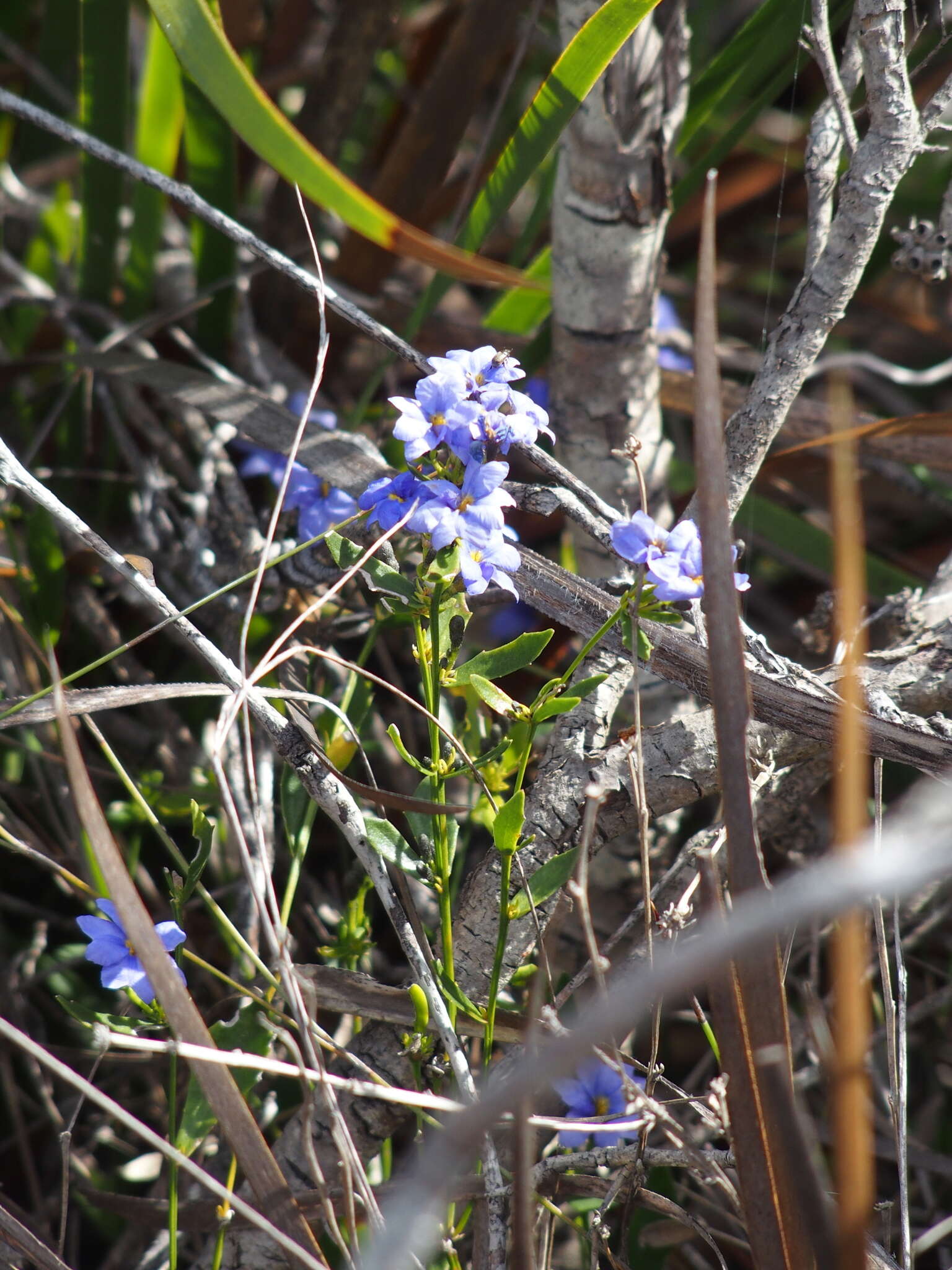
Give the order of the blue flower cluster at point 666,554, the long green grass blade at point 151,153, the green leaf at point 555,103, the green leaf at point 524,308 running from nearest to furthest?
the blue flower cluster at point 666,554 → the green leaf at point 555,103 → the green leaf at point 524,308 → the long green grass blade at point 151,153

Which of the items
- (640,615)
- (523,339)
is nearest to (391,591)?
(640,615)

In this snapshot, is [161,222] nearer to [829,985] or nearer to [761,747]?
[761,747]

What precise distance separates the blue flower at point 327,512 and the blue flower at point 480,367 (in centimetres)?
30

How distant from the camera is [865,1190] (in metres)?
0.59

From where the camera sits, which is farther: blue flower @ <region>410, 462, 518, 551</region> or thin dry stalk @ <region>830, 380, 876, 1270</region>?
blue flower @ <region>410, 462, 518, 551</region>

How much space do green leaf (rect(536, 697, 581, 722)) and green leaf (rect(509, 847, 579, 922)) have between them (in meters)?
0.14

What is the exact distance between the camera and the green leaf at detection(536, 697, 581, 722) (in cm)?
86

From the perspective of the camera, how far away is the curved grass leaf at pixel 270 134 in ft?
3.14

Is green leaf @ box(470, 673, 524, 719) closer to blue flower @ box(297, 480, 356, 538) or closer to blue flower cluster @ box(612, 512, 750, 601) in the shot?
blue flower cluster @ box(612, 512, 750, 601)

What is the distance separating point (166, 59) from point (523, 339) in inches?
29.7

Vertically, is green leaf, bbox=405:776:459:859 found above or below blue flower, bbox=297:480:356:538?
below

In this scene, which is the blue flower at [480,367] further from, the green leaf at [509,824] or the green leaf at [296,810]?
the green leaf at [296,810]

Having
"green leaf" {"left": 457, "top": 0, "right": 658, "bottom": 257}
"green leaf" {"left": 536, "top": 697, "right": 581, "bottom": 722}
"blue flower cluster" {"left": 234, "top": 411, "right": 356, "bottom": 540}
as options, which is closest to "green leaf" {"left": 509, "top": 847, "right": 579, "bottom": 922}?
"green leaf" {"left": 536, "top": 697, "right": 581, "bottom": 722}

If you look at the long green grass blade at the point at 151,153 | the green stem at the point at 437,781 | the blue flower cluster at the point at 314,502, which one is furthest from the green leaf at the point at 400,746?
the long green grass blade at the point at 151,153
